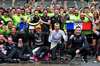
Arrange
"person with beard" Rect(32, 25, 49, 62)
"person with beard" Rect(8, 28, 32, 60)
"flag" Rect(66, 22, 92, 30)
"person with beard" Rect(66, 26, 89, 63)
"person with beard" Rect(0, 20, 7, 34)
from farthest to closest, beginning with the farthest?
"flag" Rect(66, 22, 92, 30) → "person with beard" Rect(0, 20, 7, 34) → "person with beard" Rect(8, 28, 32, 60) → "person with beard" Rect(32, 25, 49, 62) → "person with beard" Rect(66, 26, 89, 63)

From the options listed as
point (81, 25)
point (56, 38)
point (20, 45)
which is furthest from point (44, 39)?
point (81, 25)

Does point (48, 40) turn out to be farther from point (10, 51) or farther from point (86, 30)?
point (86, 30)

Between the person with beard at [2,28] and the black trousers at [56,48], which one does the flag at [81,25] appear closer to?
the black trousers at [56,48]

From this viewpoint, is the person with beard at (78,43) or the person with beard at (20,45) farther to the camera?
the person with beard at (20,45)

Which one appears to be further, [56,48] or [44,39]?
[44,39]

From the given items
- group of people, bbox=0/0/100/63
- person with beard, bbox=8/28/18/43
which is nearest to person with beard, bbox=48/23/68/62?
group of people, bbox=0/0/100/63

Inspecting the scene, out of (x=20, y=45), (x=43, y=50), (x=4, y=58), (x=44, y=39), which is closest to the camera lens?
(x=4, y=58)

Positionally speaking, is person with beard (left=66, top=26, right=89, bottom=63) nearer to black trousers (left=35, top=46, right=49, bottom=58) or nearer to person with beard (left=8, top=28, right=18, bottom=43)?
black trousers (left=35, top=46, right=49, bottom=58)

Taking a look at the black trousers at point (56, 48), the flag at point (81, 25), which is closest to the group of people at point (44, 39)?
the black trousers at point (56, 48)

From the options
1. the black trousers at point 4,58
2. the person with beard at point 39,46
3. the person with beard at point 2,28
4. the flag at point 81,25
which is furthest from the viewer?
the flag at point 81,25

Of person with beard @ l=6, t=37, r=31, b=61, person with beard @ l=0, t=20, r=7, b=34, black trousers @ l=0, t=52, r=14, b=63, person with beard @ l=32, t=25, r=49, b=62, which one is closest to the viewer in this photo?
black trousers @ l=0, t=52, r=14, b=63

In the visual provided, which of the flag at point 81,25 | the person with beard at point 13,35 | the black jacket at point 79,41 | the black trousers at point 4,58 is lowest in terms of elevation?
the black trousers at point 4,58

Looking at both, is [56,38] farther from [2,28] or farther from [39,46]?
[2,28]

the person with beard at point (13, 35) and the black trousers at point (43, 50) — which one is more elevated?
the person with beard at point (13, 35)
